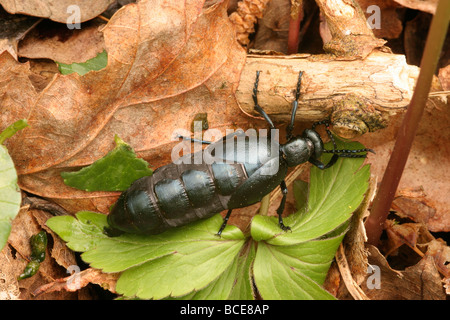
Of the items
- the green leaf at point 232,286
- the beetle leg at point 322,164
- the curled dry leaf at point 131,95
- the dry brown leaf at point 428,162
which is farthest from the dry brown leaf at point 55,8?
the dry brown leaf at point 428,162

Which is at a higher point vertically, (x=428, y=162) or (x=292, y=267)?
(x=428, y=162)

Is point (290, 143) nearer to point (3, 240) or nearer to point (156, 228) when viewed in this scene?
point (156, 228)

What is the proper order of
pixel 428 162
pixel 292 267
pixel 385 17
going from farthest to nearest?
1. pixel 385 17
2. pixel 428 162
3. pixel 292 267

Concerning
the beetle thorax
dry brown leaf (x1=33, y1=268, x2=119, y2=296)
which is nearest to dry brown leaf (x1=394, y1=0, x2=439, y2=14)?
the beetle thorax

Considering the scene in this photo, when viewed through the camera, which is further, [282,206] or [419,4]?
[419,4]

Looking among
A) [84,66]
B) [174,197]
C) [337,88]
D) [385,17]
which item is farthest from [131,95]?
[385,17]

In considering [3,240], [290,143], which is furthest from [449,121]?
[3,240]

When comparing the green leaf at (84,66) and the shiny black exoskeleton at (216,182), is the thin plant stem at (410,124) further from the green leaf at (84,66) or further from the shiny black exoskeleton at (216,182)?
the green leaf at (84,66)

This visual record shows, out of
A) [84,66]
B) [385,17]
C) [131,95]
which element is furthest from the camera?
[385,17]

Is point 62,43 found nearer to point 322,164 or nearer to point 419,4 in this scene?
point 322,164
